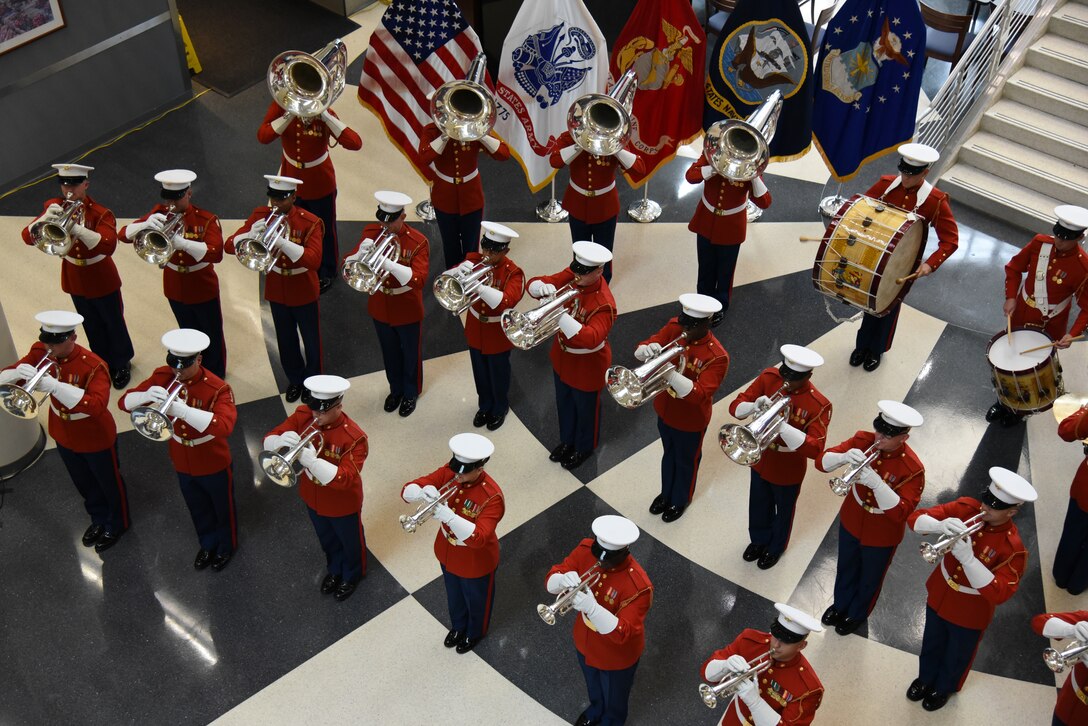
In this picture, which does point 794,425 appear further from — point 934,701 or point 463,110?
point 463,110

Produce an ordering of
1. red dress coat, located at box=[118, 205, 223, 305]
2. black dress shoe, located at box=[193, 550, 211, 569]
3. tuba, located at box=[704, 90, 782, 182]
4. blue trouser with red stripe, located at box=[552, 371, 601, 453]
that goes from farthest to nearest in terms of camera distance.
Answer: tuba, located at box=[704, 90, 782, 182]
red dress coat, located at box=[118, 205, 223, 305]
blue trouser with red stripe, located at box=[552, 371, 601, 453]
black dress shoe, located at box=[193, 550, 211, 569]

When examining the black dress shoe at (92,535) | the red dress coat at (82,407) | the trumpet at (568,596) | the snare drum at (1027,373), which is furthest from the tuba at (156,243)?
the snare drum at (1027,373)

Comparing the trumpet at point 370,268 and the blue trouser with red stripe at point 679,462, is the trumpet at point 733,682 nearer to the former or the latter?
the blue trouser with red stripe at point 679,462

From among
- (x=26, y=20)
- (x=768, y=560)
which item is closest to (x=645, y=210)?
(x=768, y=560)

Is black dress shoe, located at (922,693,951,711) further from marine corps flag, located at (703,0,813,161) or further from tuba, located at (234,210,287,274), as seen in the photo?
tuba, located at (234,210,287,274)

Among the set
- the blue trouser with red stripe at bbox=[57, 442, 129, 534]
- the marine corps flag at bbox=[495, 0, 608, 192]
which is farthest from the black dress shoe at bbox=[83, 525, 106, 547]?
the marine corps flag at bbox=[495, 0, 608, 192]

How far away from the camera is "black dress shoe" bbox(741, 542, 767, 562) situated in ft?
25.4

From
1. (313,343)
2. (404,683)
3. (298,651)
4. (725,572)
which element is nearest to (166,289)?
(313,343)

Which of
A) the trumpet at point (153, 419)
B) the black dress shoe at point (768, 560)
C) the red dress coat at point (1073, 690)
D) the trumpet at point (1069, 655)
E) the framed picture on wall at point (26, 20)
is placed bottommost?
the black dress shoe at point (768, 560)

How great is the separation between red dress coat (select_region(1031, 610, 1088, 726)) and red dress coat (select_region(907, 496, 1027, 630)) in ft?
0.85

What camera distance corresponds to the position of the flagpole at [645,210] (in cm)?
1067

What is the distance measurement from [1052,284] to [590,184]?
346cm

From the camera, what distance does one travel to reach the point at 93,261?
8.29 metres

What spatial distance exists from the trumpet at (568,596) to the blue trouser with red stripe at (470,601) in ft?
3.17
